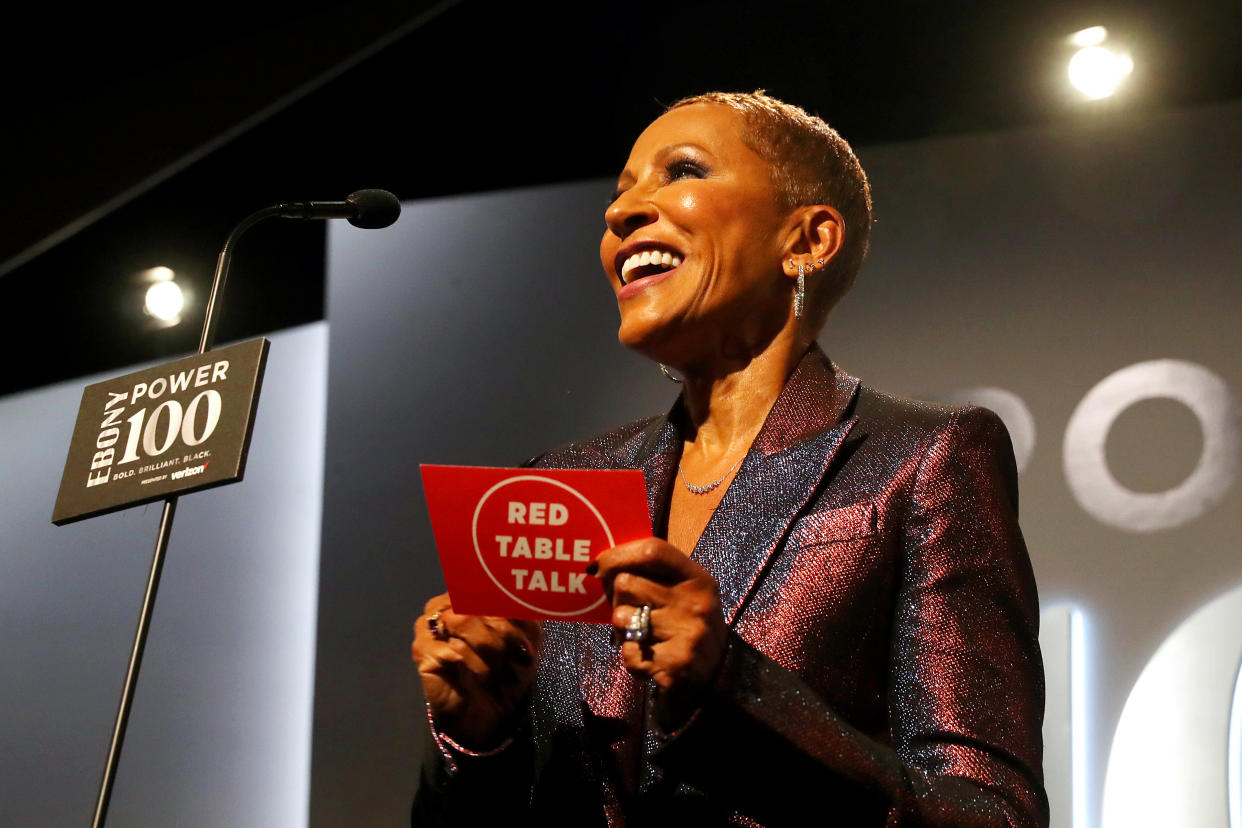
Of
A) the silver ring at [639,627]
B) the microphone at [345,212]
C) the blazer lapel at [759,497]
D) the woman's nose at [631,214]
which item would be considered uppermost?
the microphone at [345,212]

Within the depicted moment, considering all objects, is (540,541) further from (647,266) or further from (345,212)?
(345,212)

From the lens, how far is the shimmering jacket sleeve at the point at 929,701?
3.81ft

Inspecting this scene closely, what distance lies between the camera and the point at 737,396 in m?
1.70

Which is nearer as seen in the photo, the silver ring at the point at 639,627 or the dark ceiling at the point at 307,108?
the silver ring at the point at 639,627

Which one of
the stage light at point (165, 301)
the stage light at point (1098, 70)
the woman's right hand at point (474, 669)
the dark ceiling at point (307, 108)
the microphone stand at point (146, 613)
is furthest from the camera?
the stage light at point (165, 301)

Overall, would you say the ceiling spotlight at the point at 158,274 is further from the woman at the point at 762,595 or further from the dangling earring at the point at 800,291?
the dangling earring at the point at 800,291

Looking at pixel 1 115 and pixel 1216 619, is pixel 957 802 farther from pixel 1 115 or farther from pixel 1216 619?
pixel 1 115

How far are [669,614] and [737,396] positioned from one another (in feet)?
2.05

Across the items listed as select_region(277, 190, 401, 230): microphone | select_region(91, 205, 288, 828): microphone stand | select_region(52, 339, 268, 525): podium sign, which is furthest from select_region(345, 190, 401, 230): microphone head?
select_region(52, 339, 268, 525): podium sign

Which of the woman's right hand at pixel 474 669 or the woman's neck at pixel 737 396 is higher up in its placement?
the woman's neck at pixel 737 396

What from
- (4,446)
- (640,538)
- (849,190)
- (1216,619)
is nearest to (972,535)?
(640,538)

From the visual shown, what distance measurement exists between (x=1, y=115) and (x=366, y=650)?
197 centimetres

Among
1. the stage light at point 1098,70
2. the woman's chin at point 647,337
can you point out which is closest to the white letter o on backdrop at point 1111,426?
the stage light at point 1098,70

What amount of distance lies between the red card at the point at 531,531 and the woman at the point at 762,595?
0.04 metres
